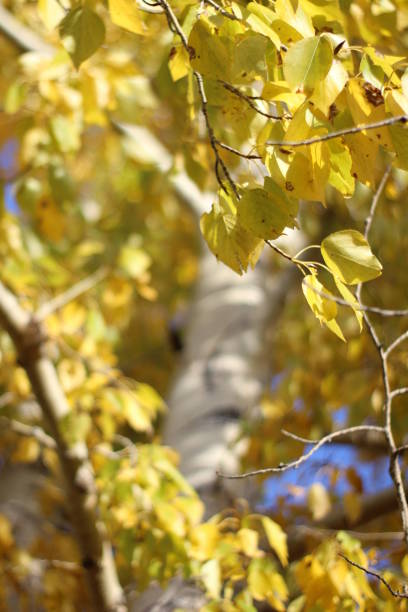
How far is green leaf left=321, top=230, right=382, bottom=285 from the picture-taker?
65cm

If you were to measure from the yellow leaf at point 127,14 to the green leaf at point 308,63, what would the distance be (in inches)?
9.2

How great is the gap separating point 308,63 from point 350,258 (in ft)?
0.64

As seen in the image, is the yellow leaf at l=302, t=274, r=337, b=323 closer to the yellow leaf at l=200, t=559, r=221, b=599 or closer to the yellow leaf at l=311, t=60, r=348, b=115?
the yellow leaf at l=311, t=60, r=348, b=115

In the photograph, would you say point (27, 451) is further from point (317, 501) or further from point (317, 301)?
point (317, 301)

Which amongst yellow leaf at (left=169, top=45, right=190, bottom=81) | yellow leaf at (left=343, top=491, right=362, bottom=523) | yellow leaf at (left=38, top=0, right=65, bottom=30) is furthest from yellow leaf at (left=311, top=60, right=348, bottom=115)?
yellow leaf at (left=343, top=491, right=362, bottom=523)

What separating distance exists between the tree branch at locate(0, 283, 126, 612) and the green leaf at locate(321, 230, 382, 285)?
729 millimetres

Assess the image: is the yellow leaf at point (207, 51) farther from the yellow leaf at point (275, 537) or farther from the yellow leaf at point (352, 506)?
the yellow leaf at point (352, 506)

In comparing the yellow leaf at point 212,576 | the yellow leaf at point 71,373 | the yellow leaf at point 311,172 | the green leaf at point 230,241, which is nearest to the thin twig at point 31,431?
the yellow leaf at point 71,373

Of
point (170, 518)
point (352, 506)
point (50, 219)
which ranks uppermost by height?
point (50, 219)

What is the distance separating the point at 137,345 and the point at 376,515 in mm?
2078

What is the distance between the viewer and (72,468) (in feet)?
4.06

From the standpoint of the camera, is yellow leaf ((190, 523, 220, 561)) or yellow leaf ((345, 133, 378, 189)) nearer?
yellow leaf ((345, 133, 378, 189))

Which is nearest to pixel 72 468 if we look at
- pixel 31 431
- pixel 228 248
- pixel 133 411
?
pixel 31 431

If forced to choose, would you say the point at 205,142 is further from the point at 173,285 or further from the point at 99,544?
the point at 173,285
